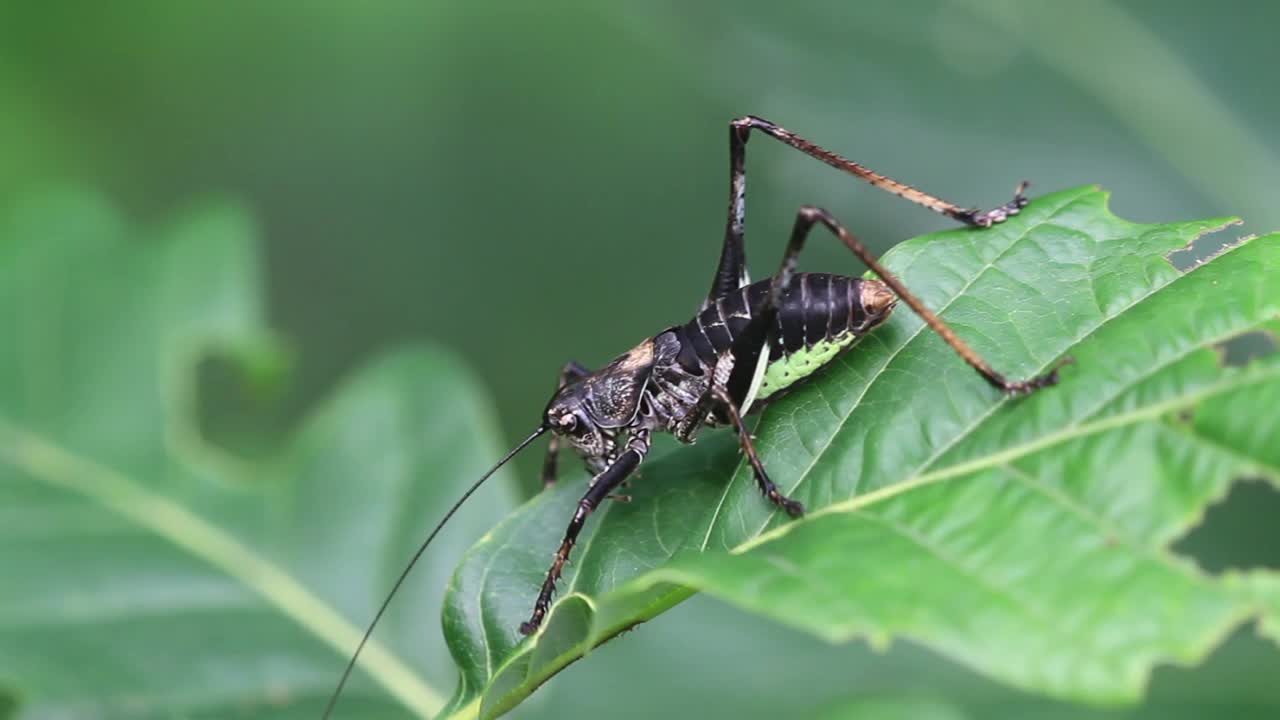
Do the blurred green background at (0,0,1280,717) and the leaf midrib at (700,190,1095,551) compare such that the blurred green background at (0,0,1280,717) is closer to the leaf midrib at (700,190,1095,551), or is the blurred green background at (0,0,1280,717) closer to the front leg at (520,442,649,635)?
the front leg at (520,442,649,635)

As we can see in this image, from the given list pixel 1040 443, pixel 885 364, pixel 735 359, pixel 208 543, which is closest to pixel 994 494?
pixel 1040 443

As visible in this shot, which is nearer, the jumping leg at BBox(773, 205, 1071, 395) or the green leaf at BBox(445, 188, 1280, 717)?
the green leaf at BBox(445, 188, 1280, 717)

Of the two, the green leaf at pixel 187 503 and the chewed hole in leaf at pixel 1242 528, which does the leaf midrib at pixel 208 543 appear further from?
the chewed hole in leaf at pixel 1242 528

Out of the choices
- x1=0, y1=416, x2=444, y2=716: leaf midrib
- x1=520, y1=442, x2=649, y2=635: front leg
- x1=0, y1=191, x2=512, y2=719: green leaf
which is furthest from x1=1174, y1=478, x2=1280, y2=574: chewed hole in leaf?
x1=0, y1=416, x2=444, y2=716: leaf midrib

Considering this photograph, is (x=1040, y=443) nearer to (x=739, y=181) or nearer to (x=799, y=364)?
(x=799, y=364)

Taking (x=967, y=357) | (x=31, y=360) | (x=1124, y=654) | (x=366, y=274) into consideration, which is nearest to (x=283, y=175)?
(x=366, y=274)

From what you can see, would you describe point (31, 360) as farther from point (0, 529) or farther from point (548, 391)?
point (548, 391)

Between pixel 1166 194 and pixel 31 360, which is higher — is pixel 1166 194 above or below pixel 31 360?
below

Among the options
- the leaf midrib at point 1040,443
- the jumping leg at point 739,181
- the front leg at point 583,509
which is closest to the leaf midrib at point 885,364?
the leaf midrib at point 1040,443
